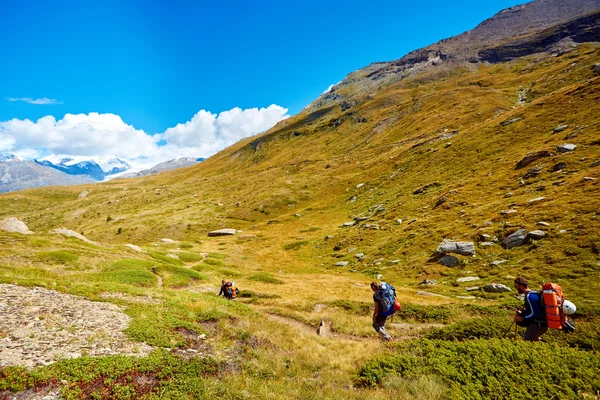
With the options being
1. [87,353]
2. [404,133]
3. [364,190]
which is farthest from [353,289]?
[404,133]

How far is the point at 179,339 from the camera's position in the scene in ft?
43.8

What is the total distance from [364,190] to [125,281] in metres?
64.6

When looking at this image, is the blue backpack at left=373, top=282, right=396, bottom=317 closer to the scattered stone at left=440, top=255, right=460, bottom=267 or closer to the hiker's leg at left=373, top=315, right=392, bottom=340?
the hiker's leg at left=373, top=315, right=392, bottom=340

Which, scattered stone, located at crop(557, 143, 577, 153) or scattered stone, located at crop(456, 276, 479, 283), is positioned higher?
scattered stone, located at crop(557, 143, 577, 153)

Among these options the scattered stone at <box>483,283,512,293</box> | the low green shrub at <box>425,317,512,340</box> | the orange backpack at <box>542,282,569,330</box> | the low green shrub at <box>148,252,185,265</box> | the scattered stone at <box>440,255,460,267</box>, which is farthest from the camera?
the low green shrub at <box>148,252,185,265</box>

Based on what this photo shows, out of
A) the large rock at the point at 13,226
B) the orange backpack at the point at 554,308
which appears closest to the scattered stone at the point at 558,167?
the orange backpack at the point at 554,308

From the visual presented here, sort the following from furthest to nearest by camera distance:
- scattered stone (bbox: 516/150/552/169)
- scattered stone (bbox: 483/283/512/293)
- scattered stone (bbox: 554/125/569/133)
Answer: scattered stone (bbox: 554/125/569/133) < scattered stone (bbox: 516/150/552/169) < scattered stone (bbox: 483/283/512/293)

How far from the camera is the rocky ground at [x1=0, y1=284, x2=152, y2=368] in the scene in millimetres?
10492

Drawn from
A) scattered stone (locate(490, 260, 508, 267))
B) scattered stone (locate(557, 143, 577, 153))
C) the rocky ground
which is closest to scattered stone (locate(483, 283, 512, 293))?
scattered stone (locate(490, 260, 508, 267))

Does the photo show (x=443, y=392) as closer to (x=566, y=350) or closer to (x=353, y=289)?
(x=566, y=350)

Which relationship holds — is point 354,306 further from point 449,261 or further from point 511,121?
point 511,121

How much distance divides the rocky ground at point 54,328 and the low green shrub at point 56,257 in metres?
14.6

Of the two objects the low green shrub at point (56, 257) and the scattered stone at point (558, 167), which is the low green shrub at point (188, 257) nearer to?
the low green shrub at point (56, 257)

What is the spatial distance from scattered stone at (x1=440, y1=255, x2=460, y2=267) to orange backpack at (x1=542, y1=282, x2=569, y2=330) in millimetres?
19922
